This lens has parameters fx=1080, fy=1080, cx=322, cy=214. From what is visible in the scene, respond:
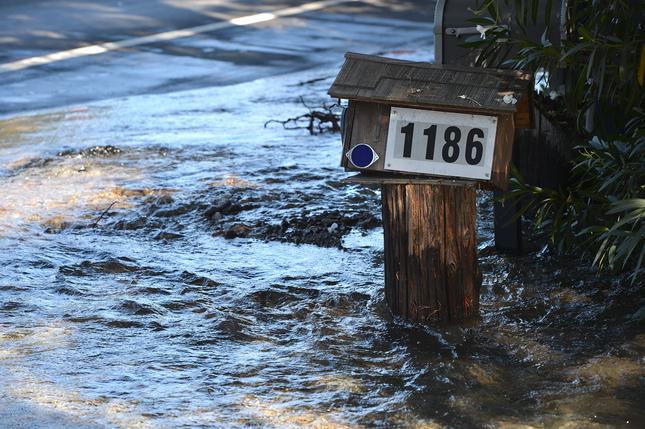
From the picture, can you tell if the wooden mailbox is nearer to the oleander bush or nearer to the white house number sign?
the white house number sign

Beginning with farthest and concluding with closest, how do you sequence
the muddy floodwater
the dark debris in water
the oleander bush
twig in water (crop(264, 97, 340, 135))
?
twig in water (crop(264, 97, 340, 135)), the dark debris in water, the oleander bush, the muddy floodwater

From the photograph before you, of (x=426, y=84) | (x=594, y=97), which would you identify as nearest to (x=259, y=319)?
(x=426, y=84)

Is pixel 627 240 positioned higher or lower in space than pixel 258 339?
higher

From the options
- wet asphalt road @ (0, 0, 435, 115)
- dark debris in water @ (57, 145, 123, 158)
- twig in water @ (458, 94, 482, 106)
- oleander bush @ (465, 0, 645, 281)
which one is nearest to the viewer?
twig in water @ (458, 94, 482, 106)

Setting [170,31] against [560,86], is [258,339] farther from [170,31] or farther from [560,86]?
[170,31]

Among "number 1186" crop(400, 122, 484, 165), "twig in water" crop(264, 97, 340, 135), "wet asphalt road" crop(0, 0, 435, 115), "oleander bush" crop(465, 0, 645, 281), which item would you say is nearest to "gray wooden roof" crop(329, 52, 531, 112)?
"number 1186" crop(400, 122, 484, 165)

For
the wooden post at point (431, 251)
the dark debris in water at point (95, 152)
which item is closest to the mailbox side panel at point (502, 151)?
the wooden post at point (431, 251)

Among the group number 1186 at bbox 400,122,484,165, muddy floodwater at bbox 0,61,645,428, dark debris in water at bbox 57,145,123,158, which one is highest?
number 1186 at bbox 400,122,484,165

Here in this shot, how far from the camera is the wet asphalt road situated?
11859 mm

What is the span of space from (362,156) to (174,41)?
33.8 feet

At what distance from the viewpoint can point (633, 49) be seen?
4477 mm

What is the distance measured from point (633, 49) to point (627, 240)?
2.65 ft

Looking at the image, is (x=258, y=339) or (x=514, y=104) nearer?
(x=514, y=104)

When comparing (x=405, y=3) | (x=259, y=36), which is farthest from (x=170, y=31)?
(x=405, y=3)
